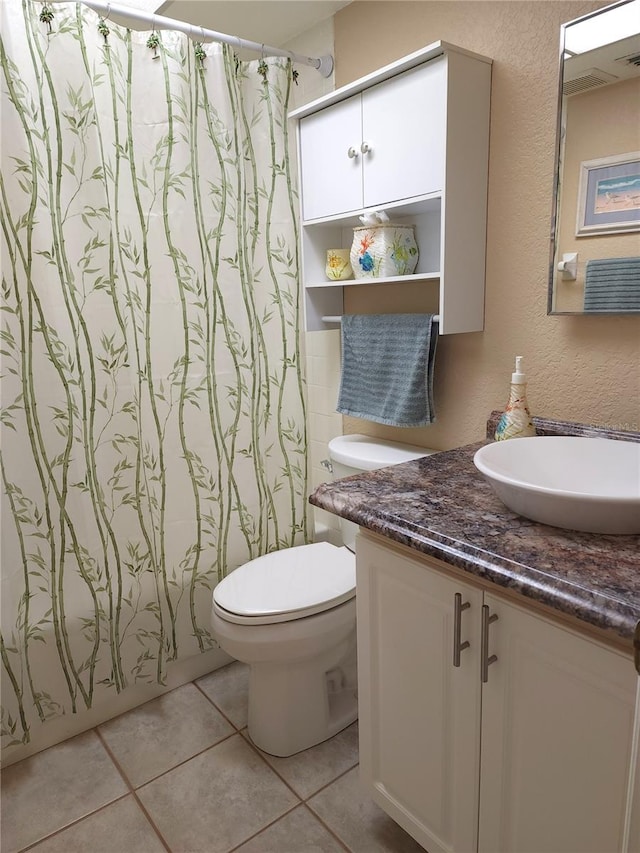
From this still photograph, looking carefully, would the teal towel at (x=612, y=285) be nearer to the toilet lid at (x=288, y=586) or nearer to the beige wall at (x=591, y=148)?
the beige wall at (x=591, y=148)

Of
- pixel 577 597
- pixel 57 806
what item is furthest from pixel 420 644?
pixel 57 806

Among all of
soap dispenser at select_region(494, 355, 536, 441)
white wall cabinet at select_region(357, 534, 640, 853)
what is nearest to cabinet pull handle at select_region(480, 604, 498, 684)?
white wall cabinet at select_region(357, 534, 640, 853)

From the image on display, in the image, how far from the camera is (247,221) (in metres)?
1.83

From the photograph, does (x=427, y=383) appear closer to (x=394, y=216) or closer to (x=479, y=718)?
(x=394, y=216)

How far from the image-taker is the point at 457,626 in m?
1.02

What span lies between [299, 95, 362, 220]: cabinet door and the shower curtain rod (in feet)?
0.81

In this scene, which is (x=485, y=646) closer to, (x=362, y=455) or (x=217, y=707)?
(x=362, y=455)

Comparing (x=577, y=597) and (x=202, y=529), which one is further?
(x=202, y=529)

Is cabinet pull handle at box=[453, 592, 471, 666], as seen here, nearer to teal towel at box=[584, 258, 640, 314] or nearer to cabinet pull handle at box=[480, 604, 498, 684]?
cabinet pull handle at box=[480, 604, 498, 684]

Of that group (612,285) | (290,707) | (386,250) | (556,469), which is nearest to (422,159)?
(386,250)

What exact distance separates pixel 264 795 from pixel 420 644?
0.79m

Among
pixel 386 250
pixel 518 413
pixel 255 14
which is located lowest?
pixel 518 413

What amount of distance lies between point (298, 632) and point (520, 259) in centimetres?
113

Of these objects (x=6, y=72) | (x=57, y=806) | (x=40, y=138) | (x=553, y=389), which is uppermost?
(x=6, y=72)
